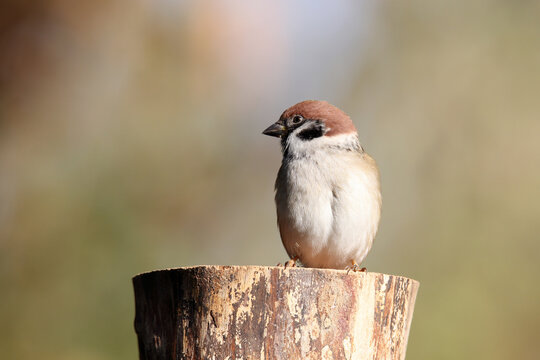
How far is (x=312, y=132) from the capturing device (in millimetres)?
3830

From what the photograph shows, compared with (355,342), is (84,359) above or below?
below

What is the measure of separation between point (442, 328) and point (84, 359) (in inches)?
117

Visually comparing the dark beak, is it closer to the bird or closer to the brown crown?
the bird

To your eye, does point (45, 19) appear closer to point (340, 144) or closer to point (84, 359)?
point (84, 359)

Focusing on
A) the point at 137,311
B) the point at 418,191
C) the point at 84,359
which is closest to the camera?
the point at 137,311

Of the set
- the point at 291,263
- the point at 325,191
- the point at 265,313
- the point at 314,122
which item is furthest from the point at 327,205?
the point at 265,313

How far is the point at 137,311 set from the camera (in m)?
2.66

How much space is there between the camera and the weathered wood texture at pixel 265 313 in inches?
93.1

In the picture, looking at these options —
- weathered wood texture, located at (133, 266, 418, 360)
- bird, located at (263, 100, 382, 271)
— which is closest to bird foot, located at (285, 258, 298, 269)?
bird, located at (263, 100, 382, 271)

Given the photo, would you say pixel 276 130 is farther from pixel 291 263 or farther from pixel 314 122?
pixel 291 263

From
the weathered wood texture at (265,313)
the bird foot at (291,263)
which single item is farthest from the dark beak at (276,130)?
the weathered wood texture at (265,313)

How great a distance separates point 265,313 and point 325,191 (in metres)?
1.26

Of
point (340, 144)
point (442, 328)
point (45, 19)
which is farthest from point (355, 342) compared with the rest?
point (45, 19)

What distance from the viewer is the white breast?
3.50 metres
